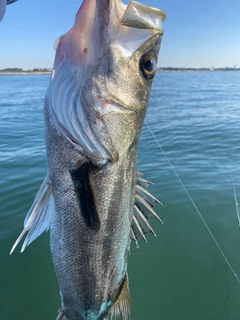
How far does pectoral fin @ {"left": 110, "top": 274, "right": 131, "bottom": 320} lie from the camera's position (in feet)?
6.52

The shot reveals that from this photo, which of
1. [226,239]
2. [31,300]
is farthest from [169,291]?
[31,300]

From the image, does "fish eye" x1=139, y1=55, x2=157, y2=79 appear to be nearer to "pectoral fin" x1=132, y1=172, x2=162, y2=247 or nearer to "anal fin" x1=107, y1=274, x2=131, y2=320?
"pectoral fin" x1=132, y1=172, x2=162, y2=247

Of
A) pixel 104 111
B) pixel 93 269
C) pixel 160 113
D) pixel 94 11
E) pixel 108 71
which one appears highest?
pixel 94 11

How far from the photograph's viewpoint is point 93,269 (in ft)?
6.07

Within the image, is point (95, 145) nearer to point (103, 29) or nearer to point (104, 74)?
point (104, 74)

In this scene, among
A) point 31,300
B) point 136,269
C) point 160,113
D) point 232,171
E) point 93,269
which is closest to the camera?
point 93,269

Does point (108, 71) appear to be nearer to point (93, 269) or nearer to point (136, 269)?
point (93, 269)

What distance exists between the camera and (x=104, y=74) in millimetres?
1566

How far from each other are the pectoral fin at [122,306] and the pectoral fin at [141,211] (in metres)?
0.35

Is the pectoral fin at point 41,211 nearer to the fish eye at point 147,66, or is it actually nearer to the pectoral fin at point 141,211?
the pectoral fin at point 141,211

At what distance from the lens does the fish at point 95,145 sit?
154 cm

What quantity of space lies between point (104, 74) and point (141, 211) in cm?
105

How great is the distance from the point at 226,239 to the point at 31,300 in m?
3.18

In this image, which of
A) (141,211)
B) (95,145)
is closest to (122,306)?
(141,211)
